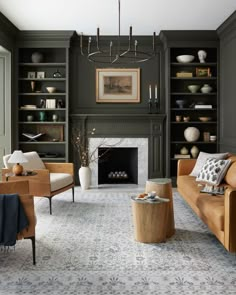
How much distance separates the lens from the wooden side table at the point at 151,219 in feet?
12.4

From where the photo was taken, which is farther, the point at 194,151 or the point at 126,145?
the point at 126,145

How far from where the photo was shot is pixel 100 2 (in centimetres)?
548

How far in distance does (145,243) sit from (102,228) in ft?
2.46

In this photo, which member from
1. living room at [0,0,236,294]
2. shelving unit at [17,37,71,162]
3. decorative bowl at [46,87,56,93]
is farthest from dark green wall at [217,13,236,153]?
decorative bowl at [46,87,56,93]

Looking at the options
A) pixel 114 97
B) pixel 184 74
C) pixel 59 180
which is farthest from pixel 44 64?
pixel 59 180

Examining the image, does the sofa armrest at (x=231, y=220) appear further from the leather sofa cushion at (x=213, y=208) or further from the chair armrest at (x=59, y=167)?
the chair armrest at (x=59, y=167)

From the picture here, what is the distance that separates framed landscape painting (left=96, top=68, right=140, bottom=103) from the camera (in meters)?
7.61

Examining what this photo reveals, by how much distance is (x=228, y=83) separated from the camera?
267 inches

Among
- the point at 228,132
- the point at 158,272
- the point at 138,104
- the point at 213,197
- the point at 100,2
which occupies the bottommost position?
the point at 158,272

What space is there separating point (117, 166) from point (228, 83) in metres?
2.83

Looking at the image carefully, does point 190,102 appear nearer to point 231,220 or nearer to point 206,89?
point 206,89

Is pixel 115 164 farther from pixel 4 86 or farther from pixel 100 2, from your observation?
pixel 100 2

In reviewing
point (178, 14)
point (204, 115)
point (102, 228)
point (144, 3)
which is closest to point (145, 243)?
point (102, 228)

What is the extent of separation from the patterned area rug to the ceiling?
311cm
